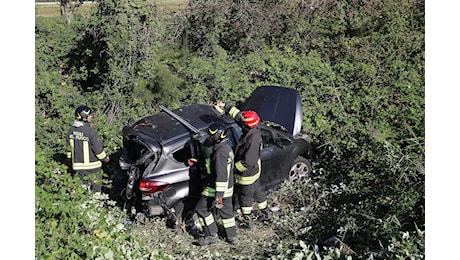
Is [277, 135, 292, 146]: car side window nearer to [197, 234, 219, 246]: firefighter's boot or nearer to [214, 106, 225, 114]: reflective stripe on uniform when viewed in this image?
[214, 106, 225, 114]: reflective stripe on uniform

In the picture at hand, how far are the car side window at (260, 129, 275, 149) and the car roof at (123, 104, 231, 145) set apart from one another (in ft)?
2.20

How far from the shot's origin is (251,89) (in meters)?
9.70

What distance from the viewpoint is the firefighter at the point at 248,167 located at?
615cm

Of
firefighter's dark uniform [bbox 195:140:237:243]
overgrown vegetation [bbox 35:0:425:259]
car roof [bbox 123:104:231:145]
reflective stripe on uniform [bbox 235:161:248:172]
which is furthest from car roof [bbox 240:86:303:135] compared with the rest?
firefighter's dark uniform [bbox 195:140:237:243]

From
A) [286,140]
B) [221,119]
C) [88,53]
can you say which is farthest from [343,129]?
[88,53]

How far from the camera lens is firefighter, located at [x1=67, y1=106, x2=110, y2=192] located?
6.50 m

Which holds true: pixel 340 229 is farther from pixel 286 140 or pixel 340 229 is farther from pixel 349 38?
pixel 349 38

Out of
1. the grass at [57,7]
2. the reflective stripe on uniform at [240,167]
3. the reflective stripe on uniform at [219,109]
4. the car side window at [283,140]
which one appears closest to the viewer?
the reflective stripe on uniform at [240,167]

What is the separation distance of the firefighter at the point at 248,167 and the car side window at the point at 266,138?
0.67 m

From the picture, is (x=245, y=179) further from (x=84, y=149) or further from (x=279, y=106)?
(x=84, y=149)

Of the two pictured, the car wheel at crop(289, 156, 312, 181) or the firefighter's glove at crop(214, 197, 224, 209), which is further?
the car wheel at crop(289, 156, 312, 181)

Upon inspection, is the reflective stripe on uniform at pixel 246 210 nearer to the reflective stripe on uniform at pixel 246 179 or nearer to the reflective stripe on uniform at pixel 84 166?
the reflective stripe on uniform at pixel 246 179

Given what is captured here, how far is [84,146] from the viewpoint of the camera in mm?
6555

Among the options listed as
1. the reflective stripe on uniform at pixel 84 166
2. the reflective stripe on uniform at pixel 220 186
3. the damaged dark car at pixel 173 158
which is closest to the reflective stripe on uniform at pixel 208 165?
the damaged dark car at pixel 173 158
